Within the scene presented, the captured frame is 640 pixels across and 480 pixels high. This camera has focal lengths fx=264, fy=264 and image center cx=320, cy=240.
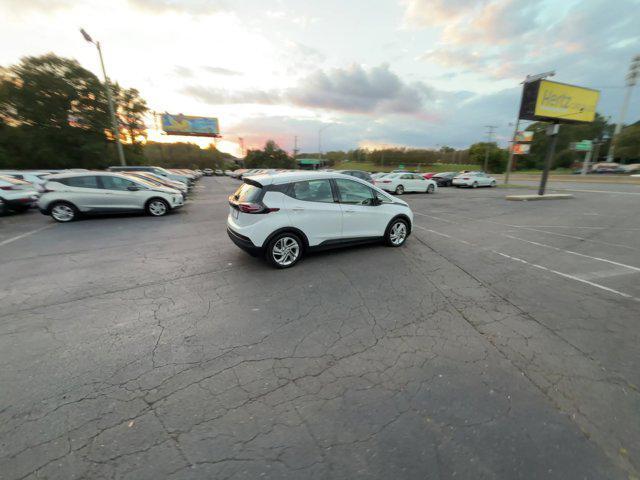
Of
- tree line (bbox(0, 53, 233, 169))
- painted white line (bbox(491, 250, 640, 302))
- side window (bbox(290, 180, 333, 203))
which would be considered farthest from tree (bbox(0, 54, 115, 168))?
painted white line (bbox(491, 250, 640, 302))

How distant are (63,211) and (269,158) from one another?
80453 mm

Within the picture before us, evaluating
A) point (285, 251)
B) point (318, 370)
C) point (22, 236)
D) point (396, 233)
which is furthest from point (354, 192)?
point (22, 236)

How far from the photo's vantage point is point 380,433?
1982mm

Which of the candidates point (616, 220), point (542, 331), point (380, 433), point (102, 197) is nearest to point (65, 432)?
point (380, 433)

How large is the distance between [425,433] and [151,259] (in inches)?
221

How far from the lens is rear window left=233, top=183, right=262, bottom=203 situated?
15.6 feet

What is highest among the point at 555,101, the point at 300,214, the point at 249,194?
the point at 555,101

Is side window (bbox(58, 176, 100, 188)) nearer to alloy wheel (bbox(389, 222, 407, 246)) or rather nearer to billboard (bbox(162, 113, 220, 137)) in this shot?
alloy wheel (bbox(389, 222, 407, 246))

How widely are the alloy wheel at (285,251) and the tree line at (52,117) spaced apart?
34287 millimetres

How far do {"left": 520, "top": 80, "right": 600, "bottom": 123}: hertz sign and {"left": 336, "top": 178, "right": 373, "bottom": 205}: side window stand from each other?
16.0m

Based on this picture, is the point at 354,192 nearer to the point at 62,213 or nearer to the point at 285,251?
the point at 285,251

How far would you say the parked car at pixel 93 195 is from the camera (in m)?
8.78

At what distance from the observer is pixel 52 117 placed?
27109 mm

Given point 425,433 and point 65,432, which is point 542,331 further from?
point 65,432
